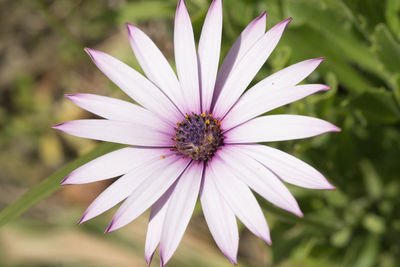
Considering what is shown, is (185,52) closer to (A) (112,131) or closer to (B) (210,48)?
(B) (210,48)

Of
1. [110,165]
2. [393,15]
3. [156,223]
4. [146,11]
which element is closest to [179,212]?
[156,223]

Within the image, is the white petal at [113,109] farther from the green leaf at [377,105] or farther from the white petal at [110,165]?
the green leaf at [377,105]

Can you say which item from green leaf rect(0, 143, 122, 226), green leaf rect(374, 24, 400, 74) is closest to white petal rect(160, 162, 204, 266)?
green leaf rect(0, 143, 122, 226)

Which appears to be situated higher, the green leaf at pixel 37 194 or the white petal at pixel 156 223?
the green leaf at pixel 37 194

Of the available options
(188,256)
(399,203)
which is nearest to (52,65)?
(188,256)

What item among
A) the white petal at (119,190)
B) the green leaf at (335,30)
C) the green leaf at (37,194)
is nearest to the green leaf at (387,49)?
the green leaf at (335,30)

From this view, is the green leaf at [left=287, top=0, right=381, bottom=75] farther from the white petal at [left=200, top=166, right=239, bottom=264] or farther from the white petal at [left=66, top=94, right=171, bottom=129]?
the white petal at [left=200, top=166, right=239, bottom=264]
